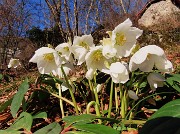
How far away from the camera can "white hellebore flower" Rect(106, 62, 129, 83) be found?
2.45 feet

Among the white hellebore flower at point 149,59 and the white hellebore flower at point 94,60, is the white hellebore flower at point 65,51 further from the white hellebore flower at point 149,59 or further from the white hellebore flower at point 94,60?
the white hellebore flower at point 149,59

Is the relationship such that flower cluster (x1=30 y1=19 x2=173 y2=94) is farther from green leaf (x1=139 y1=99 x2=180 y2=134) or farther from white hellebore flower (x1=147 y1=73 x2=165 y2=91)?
green leaf (x1=139 y1=99 x2=180 y2=134)

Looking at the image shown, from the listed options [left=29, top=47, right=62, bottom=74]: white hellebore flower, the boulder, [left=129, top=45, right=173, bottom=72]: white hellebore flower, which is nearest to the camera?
[left=129, top=45, right=173, bottom=72]: white hellebore flower

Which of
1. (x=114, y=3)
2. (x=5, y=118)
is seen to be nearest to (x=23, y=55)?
(x=114, y=3)

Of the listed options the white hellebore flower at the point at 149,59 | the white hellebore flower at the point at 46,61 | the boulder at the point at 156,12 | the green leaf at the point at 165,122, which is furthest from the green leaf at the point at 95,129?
the boulder at the point at 156,12

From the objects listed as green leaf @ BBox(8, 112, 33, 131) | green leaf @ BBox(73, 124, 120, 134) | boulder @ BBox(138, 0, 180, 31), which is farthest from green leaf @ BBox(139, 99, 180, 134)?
boulder @ BBox(138, 0, 180, 31)

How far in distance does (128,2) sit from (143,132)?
54.3ft

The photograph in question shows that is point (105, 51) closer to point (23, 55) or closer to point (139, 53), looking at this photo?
point (139, 53)

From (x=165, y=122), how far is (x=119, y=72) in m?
0.21

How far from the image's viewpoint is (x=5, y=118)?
1.09 m

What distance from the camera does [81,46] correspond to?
0.87m

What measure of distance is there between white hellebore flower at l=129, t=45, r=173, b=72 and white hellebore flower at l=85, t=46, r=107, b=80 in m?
0.10

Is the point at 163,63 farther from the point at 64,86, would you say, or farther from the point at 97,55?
the point at 64,86

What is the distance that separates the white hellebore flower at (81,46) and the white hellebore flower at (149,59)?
0.15 meters
